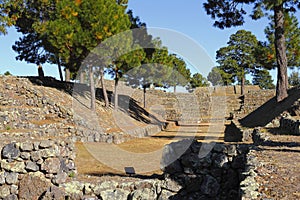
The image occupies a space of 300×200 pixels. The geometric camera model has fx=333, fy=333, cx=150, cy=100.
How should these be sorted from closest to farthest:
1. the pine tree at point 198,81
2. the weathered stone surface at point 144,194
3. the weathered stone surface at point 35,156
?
the weathered stone surface at point 144,194 < the weathered stone surface at point 35,156 < the pine tree at point 198,81

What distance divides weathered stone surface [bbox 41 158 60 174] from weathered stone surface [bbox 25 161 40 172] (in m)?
0.11

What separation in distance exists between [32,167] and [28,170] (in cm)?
10

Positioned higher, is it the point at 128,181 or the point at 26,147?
the point at 26,147

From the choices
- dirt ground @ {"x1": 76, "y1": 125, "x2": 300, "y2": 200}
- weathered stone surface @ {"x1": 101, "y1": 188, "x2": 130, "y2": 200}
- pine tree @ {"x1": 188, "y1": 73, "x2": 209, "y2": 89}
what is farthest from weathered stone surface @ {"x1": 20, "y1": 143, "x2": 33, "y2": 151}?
pine tree @ {"x1": 188, "y1": 73, "x2": 209, "y2": 89}

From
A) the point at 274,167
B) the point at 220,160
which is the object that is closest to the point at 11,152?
the point at 220,160

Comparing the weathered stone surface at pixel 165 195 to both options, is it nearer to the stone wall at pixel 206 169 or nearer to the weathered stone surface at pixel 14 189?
the stone wall at pixel 206 169

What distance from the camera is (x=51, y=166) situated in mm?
6211

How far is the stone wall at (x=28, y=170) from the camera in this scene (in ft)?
20.0

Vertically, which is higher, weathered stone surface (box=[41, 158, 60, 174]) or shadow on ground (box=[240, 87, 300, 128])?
shadow on ground (box=[240, 87, 300, 128])

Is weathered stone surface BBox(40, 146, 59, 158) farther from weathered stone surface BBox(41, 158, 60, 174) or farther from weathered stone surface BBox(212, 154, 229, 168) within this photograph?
weathered stone surface BBox(212, 154, 229, 168)

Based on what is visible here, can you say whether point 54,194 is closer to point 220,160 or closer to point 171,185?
point 171,185

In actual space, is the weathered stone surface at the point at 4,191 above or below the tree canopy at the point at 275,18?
below

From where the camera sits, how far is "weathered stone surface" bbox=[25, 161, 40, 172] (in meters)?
6.15

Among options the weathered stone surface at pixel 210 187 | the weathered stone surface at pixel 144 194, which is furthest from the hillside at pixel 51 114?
the weathered stone surface at pixel 210 187
